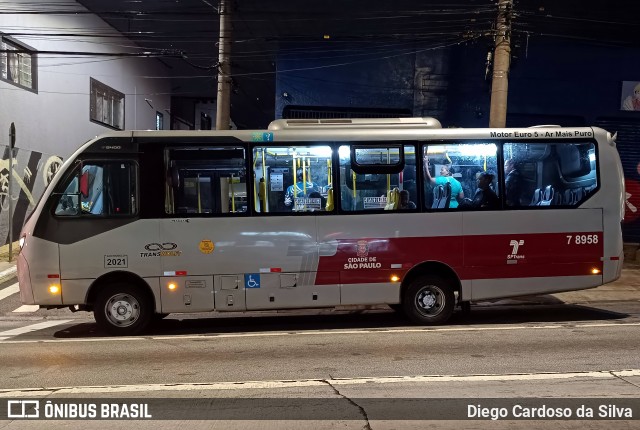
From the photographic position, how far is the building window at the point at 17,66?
64.8ft

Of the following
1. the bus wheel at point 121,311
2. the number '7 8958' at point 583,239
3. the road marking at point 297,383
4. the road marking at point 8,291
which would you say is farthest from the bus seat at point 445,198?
the road marking at point 8,291

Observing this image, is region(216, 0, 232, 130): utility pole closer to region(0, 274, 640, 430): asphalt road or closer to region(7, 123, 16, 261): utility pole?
region(7, 123, 16, 261): utility pole

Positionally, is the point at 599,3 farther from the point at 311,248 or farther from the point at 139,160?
the point at 139,160

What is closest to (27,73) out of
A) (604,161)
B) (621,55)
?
(604,161)

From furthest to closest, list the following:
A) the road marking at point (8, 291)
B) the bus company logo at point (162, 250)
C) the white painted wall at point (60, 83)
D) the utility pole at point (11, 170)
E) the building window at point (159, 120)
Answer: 1. the building window at point (159, 120)
2. the white painted wall at point (60, 83)
3. the utility pole at point (11, 170)
4. the road marking at point (8, 291)
5. the bus company logo at point (162, 250)

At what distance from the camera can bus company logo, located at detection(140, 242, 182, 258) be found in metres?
9.47

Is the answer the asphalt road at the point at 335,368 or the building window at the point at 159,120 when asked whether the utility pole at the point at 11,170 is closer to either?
the asphalt road at the point at 335,368

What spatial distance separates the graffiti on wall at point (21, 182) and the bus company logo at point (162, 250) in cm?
1177

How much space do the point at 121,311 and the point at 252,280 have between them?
2.11m

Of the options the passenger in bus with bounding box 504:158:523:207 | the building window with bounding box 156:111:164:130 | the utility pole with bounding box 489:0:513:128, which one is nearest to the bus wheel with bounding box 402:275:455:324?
the passenger in bus with bounding box 504:158:523:207

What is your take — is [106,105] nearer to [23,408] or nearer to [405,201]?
[405,201]

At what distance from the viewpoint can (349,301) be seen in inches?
384

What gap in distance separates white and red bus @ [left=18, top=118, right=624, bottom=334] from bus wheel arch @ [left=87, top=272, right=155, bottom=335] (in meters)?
0.02

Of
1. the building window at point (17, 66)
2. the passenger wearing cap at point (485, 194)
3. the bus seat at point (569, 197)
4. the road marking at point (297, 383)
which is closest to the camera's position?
the road marking at point (297, 383)
